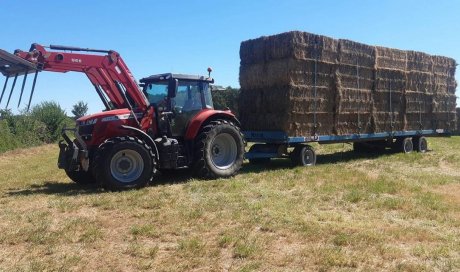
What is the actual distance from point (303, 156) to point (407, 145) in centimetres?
582

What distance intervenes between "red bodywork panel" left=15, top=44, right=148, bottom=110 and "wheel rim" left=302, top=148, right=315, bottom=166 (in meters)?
4.73

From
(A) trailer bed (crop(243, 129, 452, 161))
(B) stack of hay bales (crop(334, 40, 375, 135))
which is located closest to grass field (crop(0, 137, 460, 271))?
(A) trailer bed (crop(243, 129, 452, 161))

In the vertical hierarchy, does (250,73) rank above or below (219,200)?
above

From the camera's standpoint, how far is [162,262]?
16.1ft

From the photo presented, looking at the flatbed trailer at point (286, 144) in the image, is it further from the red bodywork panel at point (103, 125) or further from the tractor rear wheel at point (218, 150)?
the red bodywork panel at point (103, 125)

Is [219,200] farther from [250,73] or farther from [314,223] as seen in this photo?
[250,73]

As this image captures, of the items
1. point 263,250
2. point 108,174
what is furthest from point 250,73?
point 263,250

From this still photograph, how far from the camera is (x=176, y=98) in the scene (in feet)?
34.7

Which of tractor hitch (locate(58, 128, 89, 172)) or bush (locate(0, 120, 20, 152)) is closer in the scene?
tractor hitch (locate(58, 128, 89, 172))

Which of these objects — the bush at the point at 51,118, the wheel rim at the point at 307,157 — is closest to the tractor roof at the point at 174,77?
the wheel rim at the point at 307,157

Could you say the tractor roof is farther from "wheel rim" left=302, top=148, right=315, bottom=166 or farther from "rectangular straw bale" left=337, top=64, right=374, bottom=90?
"rectangular straw bale" left=337, top=64, right=374, bottom=90

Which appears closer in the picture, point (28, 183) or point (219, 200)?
point (219, 200)

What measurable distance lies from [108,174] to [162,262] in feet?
14.8

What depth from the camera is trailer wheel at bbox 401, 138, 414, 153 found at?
16484 millimetres
